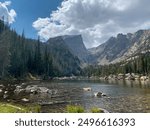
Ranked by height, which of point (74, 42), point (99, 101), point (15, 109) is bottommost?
point (99, 101)

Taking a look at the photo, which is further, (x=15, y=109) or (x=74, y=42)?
(x=74, y=42)

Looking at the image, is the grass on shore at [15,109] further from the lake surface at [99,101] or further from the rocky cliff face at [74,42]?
the lake surface at [99,101]

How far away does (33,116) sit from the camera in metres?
4.61

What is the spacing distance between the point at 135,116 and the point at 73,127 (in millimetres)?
1025

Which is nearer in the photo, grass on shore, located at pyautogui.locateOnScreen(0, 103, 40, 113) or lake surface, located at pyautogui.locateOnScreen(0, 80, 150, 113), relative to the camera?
grass on shore, located at pyautogui.locateOnScreen(0, 103, 40, 113)

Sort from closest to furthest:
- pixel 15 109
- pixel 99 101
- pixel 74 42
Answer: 1. pixel 15 109
2. pixel 99 101
3. pixel 74 42

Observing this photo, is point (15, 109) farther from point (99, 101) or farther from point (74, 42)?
point (74, 42)

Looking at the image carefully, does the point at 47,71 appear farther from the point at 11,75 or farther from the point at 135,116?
the point at 135,116

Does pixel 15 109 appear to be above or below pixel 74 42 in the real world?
below

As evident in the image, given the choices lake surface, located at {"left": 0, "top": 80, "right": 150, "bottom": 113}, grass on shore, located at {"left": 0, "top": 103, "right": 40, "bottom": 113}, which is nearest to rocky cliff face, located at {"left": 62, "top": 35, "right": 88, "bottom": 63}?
grass on shore, located at {"left": 0, "top": 103, "right": 40, "bottom": 113}

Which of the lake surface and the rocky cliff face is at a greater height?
the rocky cliff face

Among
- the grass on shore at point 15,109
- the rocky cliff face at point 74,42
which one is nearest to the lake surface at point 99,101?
the grass on shore at point 15,109

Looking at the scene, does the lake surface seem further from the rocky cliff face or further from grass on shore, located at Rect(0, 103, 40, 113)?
the rocky cliff face

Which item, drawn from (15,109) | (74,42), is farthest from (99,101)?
(74,42)
